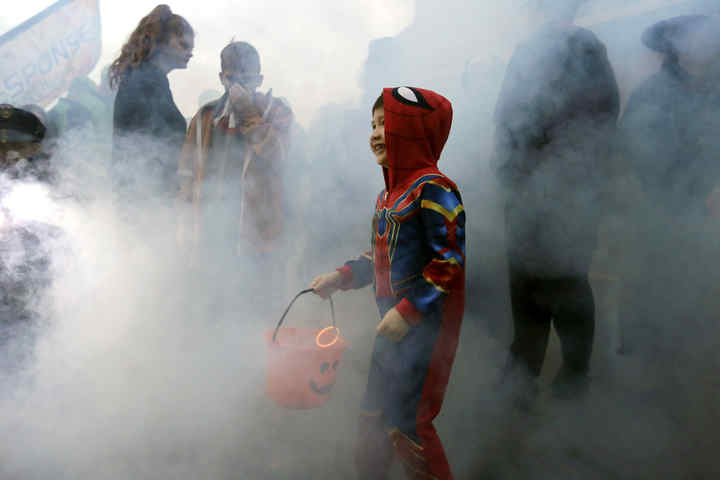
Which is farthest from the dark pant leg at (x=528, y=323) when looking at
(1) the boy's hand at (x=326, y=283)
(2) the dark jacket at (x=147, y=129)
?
(2) the dark jacket at (x=147, y=129)

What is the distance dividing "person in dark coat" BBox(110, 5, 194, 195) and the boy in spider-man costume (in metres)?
1.50

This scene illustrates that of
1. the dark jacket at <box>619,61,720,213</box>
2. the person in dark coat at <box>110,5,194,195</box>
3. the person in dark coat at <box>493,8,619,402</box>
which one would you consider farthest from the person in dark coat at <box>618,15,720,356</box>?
the person in dark coat at <box>110,5,194,195</box>

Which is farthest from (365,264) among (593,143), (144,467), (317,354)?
(144,467)

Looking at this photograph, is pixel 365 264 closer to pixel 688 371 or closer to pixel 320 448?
pixel 320 448

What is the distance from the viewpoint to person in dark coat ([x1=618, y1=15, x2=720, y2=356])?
1.13 meters

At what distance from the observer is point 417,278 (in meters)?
0.96

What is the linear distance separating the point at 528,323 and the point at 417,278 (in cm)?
75

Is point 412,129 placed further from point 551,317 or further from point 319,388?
point 551,317

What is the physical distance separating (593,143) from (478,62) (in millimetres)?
557

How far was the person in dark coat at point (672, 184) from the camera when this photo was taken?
1.13 metres

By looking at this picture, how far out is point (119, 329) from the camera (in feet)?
6.65

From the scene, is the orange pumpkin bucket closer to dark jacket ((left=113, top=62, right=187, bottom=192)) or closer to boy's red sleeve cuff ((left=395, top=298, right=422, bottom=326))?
boy's red sleeve cuff ((left=395, top=298, right=422, bottom=326))

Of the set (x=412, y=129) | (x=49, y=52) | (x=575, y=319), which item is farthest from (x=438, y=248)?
(x=49, y=52)

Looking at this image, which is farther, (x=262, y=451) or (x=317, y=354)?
(x=262, y=451)
